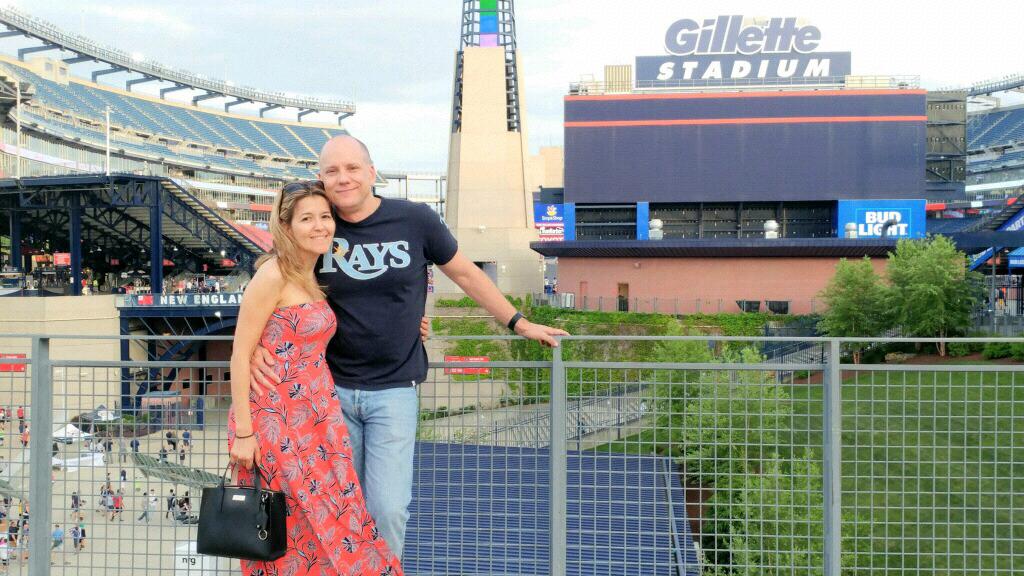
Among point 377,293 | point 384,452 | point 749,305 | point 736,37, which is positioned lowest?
point 384,452

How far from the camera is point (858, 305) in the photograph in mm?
28234

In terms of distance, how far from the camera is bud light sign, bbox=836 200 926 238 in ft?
119

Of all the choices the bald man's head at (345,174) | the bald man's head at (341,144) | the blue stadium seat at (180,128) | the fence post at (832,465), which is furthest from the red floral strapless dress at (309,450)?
the blue stadium seat at (180,128)

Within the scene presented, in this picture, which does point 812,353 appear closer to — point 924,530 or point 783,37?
point 924,530

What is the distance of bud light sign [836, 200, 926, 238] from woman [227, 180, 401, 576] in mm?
36403

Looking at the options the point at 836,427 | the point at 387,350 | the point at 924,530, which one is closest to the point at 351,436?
the point at 387,350

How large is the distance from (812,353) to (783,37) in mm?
18557

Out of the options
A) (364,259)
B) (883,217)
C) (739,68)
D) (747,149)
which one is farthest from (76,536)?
(739,68)

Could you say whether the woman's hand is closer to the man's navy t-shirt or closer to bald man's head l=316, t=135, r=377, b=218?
the man's navy t-shirt

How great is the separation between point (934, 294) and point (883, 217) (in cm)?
1137

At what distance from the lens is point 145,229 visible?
42.8 metres

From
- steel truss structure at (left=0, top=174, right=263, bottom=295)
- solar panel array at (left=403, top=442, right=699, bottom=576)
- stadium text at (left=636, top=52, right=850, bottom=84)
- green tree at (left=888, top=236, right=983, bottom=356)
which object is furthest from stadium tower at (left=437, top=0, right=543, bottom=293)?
solar panel array at (left=403, top=442, right=699, bottom=576)

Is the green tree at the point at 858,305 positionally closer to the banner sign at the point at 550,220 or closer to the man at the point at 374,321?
the man at the point at 374,321

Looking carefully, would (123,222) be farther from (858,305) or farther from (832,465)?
(832,465)
